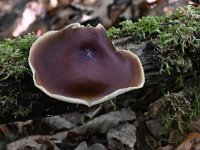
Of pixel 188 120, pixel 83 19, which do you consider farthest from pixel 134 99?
pixel 83 19

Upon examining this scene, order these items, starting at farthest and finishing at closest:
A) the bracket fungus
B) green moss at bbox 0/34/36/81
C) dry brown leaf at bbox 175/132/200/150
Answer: dry brown leaf at bbox 175/132/200/150 < green moss at bbox 0/34/36/81 < the bracket fungus

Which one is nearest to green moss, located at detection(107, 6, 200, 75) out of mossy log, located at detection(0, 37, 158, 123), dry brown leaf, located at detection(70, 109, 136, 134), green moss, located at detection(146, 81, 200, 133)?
mossy log, located at detection(0, 37, 158, 123)

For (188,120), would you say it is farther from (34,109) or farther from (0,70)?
(0,70)

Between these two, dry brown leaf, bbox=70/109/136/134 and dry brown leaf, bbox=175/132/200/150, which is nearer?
dry brown leaf, bbox=175/132/200/150

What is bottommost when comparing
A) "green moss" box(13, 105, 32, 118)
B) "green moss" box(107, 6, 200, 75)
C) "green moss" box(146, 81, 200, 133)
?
"green moss" box(146, 81, 200, 133)

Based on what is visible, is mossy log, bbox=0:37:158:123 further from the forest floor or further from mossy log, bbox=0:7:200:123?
the forest floor

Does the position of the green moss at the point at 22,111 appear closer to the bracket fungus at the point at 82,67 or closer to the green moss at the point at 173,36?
the bracket fungus at the point at 82,67

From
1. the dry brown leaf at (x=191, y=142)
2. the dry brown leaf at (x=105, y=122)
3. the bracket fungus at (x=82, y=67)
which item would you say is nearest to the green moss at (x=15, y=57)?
the bracket fungus at (x=82, y=67)
